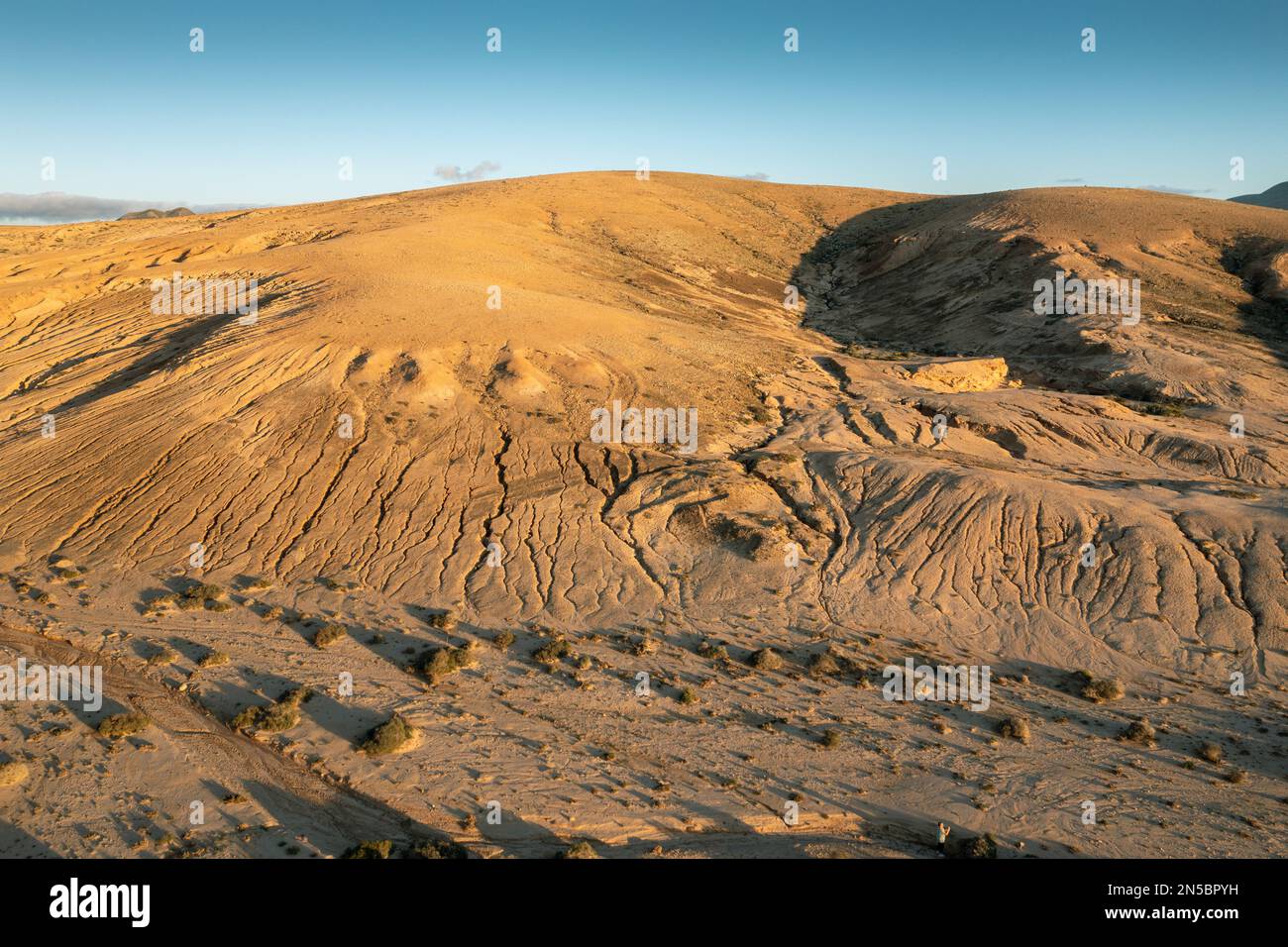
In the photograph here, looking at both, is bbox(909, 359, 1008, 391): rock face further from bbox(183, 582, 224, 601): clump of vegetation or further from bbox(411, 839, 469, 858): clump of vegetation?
bbox(183, 582, 224, 601): clump of vegetation

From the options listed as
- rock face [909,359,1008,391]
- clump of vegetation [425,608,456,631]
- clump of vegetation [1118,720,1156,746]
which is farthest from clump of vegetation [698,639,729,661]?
rock face [909,359,1008,391]

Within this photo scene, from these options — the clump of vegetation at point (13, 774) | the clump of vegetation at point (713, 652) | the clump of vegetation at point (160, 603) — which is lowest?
the clump of vegetation at point (13, 774)

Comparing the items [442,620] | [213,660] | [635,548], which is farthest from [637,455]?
[213,660]

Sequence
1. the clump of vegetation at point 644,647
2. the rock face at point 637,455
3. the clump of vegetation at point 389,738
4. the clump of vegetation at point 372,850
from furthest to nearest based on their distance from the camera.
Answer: the rock face at point 637,455 < the clump of vegetation at point 644,647 < the clump of vegetation at point 389,738 < the clump of vegetation at point 372,850

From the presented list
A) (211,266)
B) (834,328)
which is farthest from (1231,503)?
(211,266)

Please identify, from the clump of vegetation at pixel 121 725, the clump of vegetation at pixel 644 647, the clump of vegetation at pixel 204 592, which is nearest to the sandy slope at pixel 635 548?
the clump of vegetation at pixel 644 647

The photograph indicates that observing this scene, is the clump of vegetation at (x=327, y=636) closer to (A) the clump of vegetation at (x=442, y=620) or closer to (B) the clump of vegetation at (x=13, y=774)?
(A) the clump of vegetation at (x=442, y=620)

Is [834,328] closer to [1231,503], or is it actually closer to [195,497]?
[1231,503]
